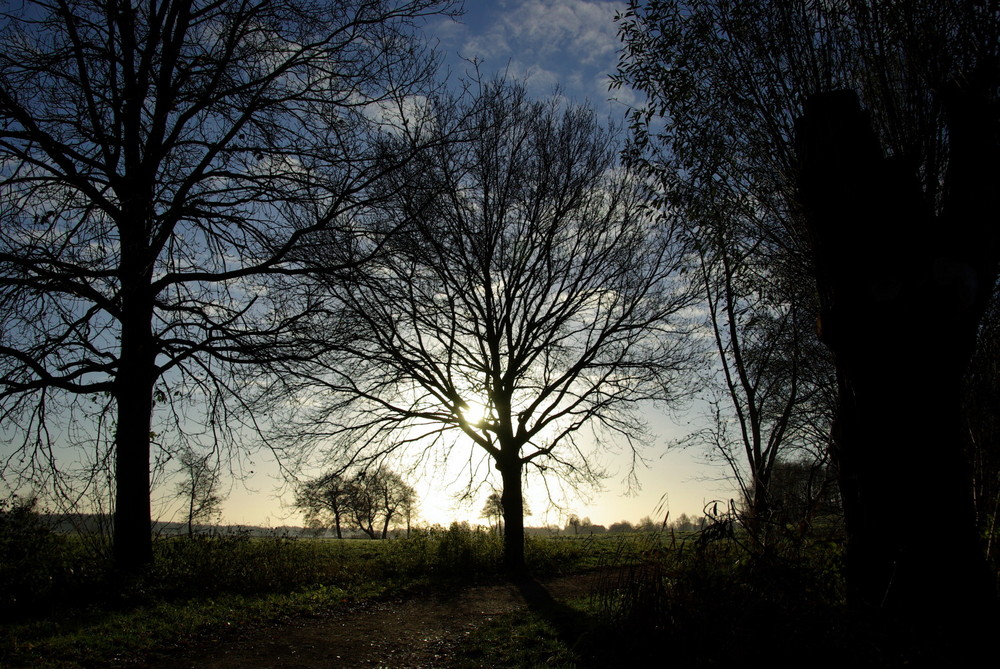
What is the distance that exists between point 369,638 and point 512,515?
7.06m

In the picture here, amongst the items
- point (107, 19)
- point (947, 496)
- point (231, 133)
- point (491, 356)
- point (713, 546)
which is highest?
point (107, 19)

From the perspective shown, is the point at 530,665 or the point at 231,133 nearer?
the point at 530,665

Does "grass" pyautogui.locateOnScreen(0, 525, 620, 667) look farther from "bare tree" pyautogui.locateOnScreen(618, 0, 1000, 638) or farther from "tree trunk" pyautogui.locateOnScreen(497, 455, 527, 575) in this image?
"bare tree" pyautogui.locateOnScreen(618, 0, 1000, 638)

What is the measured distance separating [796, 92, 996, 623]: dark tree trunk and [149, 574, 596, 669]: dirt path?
424 cm

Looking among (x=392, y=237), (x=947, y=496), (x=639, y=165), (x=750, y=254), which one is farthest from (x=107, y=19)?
(x=947, y=496)

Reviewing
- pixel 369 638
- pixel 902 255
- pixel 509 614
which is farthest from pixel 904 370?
pixel 369 638

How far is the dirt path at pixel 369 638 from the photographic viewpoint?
6023 millimetres

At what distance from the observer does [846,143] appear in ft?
16.7

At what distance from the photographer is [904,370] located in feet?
14.9

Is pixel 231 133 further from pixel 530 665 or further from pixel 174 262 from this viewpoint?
pixel 530 665

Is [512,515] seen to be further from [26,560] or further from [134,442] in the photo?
[26,560]

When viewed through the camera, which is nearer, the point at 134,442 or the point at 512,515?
the point at 134,442

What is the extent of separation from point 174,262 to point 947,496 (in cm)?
910

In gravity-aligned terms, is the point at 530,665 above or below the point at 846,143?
below
